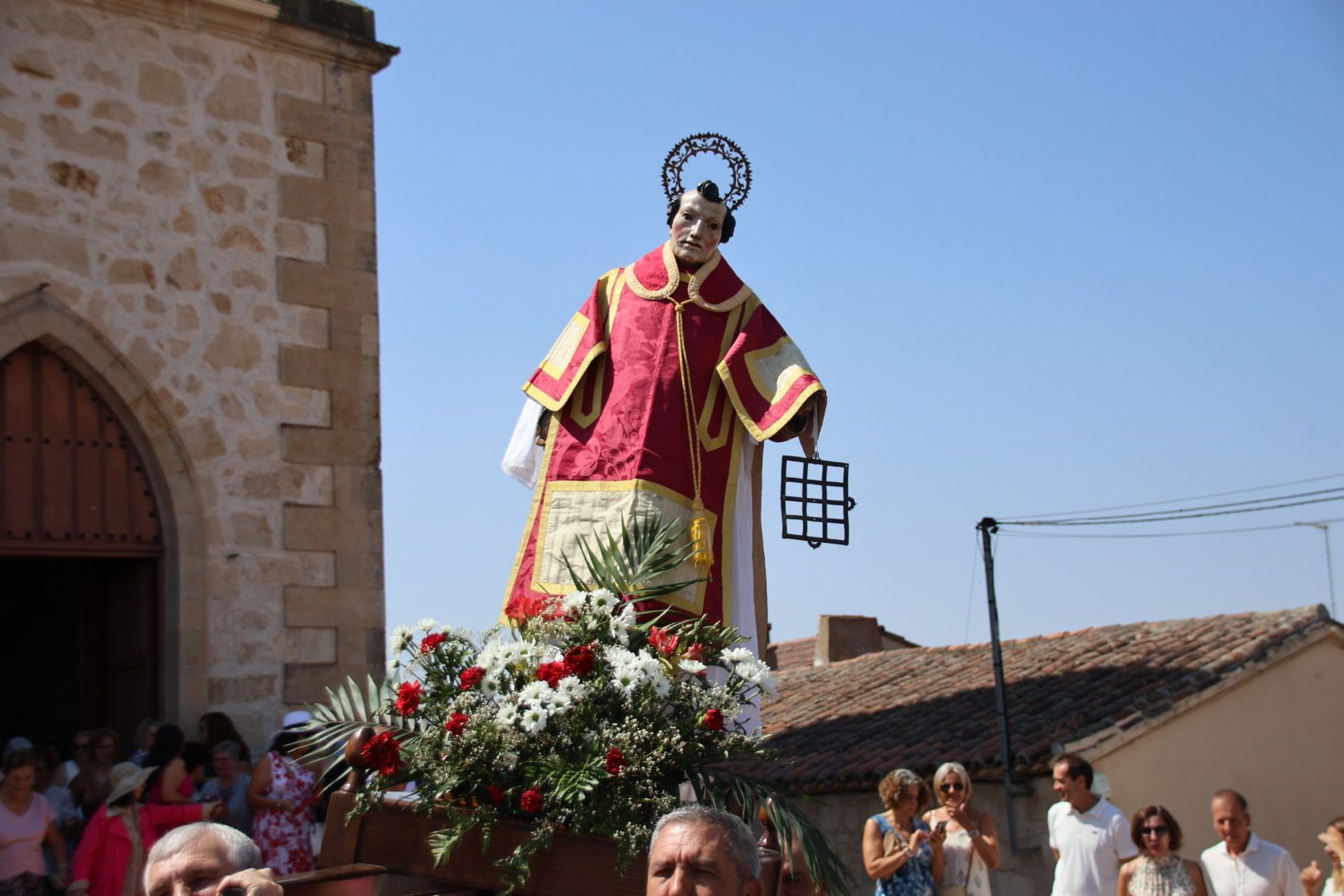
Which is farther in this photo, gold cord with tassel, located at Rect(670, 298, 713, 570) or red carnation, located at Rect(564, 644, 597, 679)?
gold cord with tassel, located at Rect(670, 298, 713, 570)

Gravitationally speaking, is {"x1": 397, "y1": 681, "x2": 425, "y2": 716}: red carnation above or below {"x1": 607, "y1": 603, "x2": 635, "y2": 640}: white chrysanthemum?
below

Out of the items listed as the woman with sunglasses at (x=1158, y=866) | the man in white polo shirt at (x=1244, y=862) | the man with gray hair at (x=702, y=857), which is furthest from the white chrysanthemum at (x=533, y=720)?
the man in white polo shirt at (x=1244, y=862)

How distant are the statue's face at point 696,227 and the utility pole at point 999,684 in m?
5.91

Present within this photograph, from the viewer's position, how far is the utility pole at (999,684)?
42.7ft

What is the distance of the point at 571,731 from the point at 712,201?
455 cm

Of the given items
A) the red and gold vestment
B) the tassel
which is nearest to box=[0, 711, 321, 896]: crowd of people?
the red and gold vestment

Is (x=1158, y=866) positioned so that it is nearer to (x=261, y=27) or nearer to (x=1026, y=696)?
(x=261, y=27)

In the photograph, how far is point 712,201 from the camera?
8.27 metres

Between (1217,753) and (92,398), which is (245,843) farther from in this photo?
(1217,753)

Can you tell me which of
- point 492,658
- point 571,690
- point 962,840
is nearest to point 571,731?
point 571,690

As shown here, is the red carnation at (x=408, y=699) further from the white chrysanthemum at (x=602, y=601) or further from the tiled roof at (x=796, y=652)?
the tiled roof at (x=796, y=652)

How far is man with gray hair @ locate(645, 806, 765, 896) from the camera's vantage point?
329cm

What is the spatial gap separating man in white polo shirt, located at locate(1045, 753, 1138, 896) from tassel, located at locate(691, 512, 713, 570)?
1.98 m

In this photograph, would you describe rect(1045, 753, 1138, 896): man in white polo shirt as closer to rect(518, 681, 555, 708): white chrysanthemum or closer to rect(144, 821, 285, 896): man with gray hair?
rect(518, 681, 555, 708): white chrysanthemum
